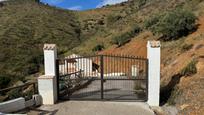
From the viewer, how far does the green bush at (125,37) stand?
133 ft

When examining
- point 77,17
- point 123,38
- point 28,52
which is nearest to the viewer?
point 123,38

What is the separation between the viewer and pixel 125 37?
135 ft

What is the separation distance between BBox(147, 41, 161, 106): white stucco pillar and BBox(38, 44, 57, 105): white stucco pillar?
13.9 ft

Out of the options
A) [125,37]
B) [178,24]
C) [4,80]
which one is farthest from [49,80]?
[125,37]

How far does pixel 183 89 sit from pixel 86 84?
6.04 meters

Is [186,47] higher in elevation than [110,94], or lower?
higher

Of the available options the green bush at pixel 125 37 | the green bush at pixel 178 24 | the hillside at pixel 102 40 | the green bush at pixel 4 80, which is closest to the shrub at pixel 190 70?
the hillside at pixel 102 40

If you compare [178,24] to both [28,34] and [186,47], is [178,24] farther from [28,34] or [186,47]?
[28,34]

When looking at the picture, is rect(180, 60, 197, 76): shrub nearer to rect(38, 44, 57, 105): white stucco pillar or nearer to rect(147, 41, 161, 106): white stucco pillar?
rect(147, 41, 161, 106): white stucco pillar

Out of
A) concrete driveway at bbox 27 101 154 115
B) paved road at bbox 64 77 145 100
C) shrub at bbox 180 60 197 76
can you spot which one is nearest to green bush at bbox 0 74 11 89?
paved road at bbox 64 77 145 100

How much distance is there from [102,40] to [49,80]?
37278mm

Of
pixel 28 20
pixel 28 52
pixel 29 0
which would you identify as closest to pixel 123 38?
pixel 28 52

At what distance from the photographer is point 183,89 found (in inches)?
563

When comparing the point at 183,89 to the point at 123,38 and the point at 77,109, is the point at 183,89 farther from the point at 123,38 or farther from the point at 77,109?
the point at 123,38
